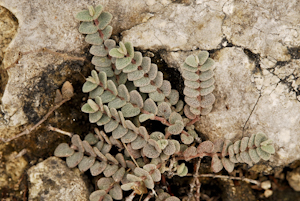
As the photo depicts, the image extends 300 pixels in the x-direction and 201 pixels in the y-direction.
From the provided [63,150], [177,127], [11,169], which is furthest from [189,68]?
[11,169]

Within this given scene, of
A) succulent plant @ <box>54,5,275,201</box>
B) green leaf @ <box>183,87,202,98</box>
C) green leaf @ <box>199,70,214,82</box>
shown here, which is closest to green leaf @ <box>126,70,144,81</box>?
succulent plant @ <box>54,5,275,201</box>

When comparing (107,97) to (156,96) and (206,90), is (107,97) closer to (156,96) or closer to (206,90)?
(156,96)

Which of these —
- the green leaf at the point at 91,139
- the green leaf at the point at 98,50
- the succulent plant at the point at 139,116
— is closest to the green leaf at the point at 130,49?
the succulent plant at the point at 139,116

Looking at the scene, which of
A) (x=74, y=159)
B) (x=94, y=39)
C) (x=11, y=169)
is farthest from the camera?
(x=11, y=169)

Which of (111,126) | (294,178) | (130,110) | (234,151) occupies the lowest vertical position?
(294,178)

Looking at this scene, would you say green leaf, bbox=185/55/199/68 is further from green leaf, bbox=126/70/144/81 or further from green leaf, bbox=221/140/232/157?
green leaf, bbox=221/140/232/157

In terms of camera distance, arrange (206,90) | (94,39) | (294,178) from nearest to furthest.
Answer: (206,90) → (94,39) → (294,178)

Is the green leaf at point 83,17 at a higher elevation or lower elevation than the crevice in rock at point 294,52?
higher

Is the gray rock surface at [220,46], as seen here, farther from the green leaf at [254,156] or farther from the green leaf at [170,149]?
the green leaf at [170,149]
